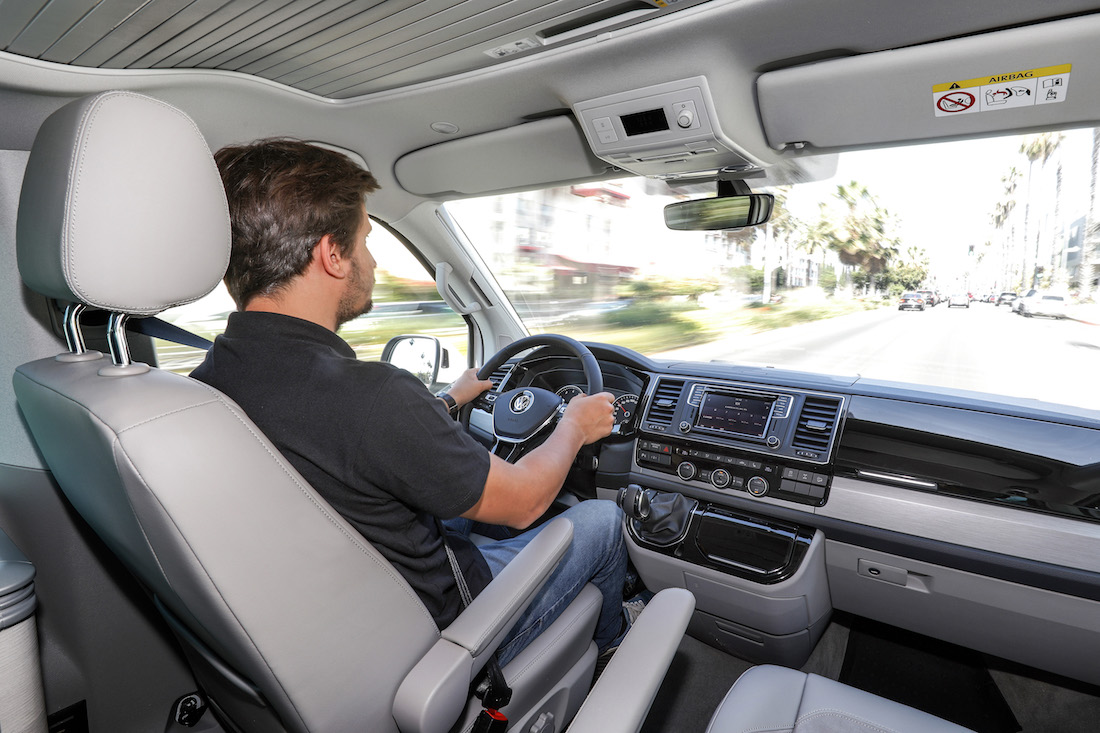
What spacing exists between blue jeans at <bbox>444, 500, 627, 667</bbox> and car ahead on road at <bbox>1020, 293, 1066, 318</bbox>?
162cm

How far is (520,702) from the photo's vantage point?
1594mm

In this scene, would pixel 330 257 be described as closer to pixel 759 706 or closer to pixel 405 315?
pixel 759 706

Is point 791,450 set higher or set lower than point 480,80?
lower

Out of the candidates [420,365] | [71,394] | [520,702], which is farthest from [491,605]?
[420,365]

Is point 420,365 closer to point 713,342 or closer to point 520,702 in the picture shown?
point 713,342

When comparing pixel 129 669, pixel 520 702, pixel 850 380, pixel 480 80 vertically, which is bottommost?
pixel 129 669

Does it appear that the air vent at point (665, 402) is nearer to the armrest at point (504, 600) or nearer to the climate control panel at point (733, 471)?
the climate control panel at point (733, 471)

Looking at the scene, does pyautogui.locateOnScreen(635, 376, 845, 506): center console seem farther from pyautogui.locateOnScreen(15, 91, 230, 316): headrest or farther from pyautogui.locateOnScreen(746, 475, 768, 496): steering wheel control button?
pyautogui.locateOnScreen(15, 91, 230, 316): headrest

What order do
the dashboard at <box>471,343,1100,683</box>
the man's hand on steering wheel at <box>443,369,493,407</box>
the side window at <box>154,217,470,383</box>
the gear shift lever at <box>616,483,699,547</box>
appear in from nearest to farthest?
the dashboard at <box>471,343,1100,683</box> < the gear shift lever at <box>616,483,699,547</box> < the man's hand on steering wheel at <box>443,369,493,407</box> < the side window at <box>154,217,470,383</box>

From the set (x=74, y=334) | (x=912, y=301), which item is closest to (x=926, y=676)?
(x=912, y=301)

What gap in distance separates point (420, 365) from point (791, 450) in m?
2.29

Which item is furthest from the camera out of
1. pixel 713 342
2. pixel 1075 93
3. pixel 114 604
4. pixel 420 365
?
pixel 420 365

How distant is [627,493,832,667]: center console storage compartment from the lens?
221cm

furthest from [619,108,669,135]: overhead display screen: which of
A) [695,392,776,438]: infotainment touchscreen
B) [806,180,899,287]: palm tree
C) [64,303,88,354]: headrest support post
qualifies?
[64,303,88,354]: headrest support post
